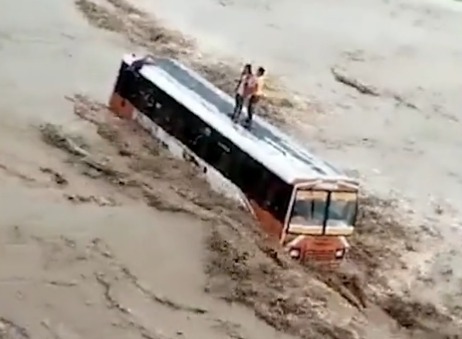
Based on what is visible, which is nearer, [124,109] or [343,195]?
[343,195]

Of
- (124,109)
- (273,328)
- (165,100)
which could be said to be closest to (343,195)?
(273,328)

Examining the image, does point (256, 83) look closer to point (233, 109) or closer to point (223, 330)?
point (233, 109)

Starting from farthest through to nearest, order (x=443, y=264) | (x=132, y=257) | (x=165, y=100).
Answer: (x=165, y=100) < (x=443, y=264) < (x=132, y=257)

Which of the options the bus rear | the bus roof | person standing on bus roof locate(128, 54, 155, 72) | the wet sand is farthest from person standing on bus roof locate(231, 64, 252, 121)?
the bus rear

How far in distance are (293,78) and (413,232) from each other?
7516 mm

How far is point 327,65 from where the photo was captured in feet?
83.7

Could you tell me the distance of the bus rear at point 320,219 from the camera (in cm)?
1491

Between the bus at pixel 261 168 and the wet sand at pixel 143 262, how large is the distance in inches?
11.3

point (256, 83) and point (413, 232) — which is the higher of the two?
point (256, 83)

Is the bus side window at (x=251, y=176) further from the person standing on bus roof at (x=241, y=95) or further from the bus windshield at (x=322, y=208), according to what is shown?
the person standing on bus roof at (x=241, y=95)

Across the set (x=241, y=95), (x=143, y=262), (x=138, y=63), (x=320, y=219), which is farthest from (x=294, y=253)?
(x=138, y=63)

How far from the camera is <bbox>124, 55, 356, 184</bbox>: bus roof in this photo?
50.0 ft

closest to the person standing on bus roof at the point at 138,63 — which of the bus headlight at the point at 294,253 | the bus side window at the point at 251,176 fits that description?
the bus side window at the point at 251,176

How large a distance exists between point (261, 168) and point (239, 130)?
3.51 feet
